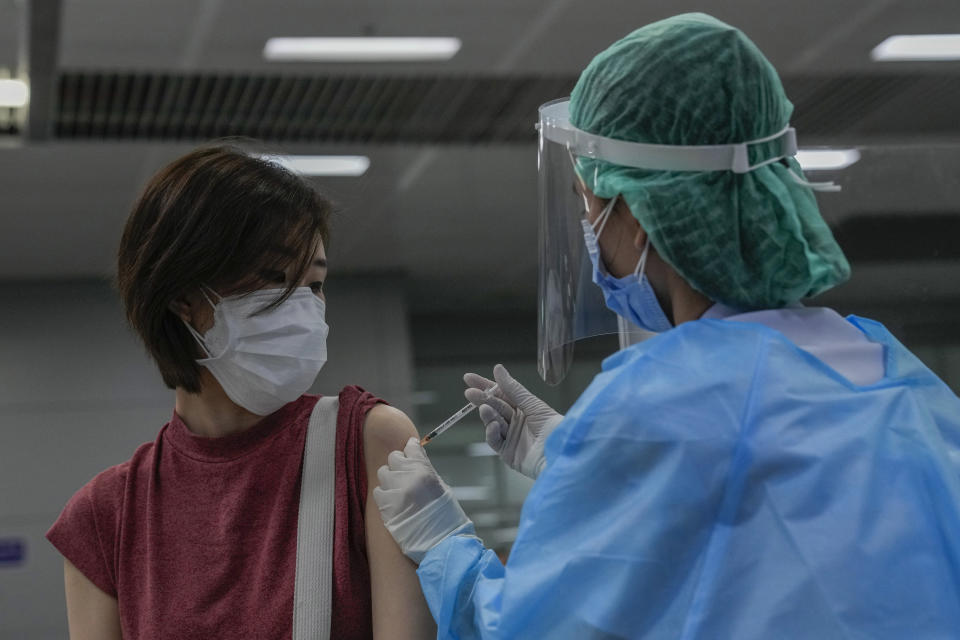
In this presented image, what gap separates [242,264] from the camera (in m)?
1.43

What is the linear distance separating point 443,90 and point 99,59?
1.22 metres

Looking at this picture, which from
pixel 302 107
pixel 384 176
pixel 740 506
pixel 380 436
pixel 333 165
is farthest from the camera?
pixel 384 176

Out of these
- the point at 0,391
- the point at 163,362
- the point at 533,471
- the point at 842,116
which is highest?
the point at 842,116

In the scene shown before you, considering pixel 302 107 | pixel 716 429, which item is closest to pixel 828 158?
pixel 716 429

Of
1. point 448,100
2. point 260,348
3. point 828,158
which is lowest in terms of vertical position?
point 260,348

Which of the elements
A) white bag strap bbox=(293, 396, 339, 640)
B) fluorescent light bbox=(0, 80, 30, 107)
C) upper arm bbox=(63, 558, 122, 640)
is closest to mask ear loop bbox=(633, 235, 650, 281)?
white bag strap bbox=(293, 396, 339, 640)

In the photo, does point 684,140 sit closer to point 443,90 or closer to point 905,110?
point 443,90

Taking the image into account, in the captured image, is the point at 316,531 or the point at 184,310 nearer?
the point at 316,531

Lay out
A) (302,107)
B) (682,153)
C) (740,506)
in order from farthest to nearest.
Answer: (302,107)
(682,153)
(740,506)

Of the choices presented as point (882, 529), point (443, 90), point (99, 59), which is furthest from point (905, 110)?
point (882, 529)

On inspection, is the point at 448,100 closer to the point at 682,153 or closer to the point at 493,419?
the point at 493,419

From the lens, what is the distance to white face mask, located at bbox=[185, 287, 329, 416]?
1.46 metres

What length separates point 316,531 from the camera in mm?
1359

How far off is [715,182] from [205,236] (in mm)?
612
